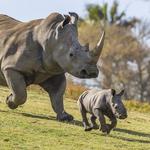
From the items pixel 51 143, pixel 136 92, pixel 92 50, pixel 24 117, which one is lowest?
pixel 136 92

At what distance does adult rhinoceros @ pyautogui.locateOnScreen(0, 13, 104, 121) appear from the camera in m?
13.4

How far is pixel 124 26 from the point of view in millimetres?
57844

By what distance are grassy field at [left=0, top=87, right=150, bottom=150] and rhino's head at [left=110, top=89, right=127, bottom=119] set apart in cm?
40

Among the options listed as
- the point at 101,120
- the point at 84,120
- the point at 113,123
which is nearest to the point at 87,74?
the point at 101,120

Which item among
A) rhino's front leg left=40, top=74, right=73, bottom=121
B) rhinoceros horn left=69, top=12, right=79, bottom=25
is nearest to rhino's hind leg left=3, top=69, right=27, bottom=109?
rhino's front leg left=40, top=74, right=73, bottom=121

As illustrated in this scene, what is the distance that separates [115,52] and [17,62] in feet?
122

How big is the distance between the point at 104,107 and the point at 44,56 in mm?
1627

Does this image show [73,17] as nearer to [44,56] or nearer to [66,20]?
[66,20]

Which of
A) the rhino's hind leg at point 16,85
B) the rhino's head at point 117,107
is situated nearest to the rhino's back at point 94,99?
the rhino's head at point 117,107

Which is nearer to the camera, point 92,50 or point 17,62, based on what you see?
point 92,50

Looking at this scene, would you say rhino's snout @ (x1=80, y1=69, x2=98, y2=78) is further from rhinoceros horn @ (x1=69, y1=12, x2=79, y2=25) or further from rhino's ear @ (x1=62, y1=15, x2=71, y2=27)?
rhinoceros horn @ (x1=69, y1=12, x2=79, y2=25)

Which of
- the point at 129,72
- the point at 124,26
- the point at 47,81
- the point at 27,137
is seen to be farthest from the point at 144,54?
the point at 27,137

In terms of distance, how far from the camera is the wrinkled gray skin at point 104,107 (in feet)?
42.4

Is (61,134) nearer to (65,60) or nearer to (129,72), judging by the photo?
(65,60)
